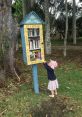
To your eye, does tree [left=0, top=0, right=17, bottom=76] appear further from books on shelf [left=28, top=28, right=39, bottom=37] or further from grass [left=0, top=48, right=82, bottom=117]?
books on shelf [left=28, top=28, right=39, bottom=37]

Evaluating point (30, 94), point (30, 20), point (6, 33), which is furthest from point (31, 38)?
point (6, 33)

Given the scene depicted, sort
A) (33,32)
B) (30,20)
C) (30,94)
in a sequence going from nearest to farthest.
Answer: (30,20)
(33,32)
(30,94)

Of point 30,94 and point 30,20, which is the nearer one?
point 30,20

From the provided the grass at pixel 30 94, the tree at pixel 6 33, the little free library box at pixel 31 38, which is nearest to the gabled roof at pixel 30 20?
the little free library box at pixel 31 38

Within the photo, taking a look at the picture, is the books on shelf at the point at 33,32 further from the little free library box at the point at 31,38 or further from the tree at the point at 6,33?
the tree at the point at 6,33

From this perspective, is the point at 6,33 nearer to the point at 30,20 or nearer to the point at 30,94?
the point at 30,20

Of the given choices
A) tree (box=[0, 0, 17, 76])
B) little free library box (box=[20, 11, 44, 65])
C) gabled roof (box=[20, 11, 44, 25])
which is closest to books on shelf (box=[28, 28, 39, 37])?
little free library box (box=[20, 11, 44, 65])

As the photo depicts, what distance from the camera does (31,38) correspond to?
349 inches

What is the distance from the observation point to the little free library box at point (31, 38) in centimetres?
875

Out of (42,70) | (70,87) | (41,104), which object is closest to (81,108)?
(41,104)

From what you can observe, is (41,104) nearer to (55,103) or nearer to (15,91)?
(55,103)

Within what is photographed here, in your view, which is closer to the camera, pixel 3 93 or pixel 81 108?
pixel 81 108

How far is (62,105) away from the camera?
8.23 m

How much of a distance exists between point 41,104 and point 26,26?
2.02 meters
